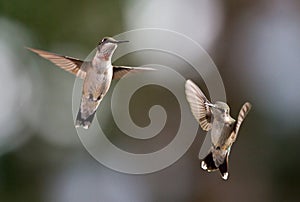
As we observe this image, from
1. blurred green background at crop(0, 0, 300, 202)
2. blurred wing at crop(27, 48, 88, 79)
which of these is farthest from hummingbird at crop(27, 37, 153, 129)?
blurred green background at crop(0, 0, 300, 202)

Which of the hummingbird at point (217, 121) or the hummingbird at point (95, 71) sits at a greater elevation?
the hummingbird at point (95, 71)

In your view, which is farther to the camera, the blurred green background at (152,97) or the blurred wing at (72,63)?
the blurred green background at (152,97)

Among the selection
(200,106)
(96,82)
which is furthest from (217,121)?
(96,82)

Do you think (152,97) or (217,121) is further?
(152,97)

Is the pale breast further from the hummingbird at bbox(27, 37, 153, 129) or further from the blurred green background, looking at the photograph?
the blurred green background

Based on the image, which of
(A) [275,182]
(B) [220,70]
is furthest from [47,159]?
(A) [275,182]

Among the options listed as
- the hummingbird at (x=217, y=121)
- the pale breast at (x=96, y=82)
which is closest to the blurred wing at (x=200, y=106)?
the hummingbird at (x=217, y=121)

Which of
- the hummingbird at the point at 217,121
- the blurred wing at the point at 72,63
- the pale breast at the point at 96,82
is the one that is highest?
the blurred wing at the point at 72,63

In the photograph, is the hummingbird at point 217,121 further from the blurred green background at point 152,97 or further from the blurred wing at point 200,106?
the blurred green background at point 152,97

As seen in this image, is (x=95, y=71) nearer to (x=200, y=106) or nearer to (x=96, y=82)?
(x=96, y=82)
